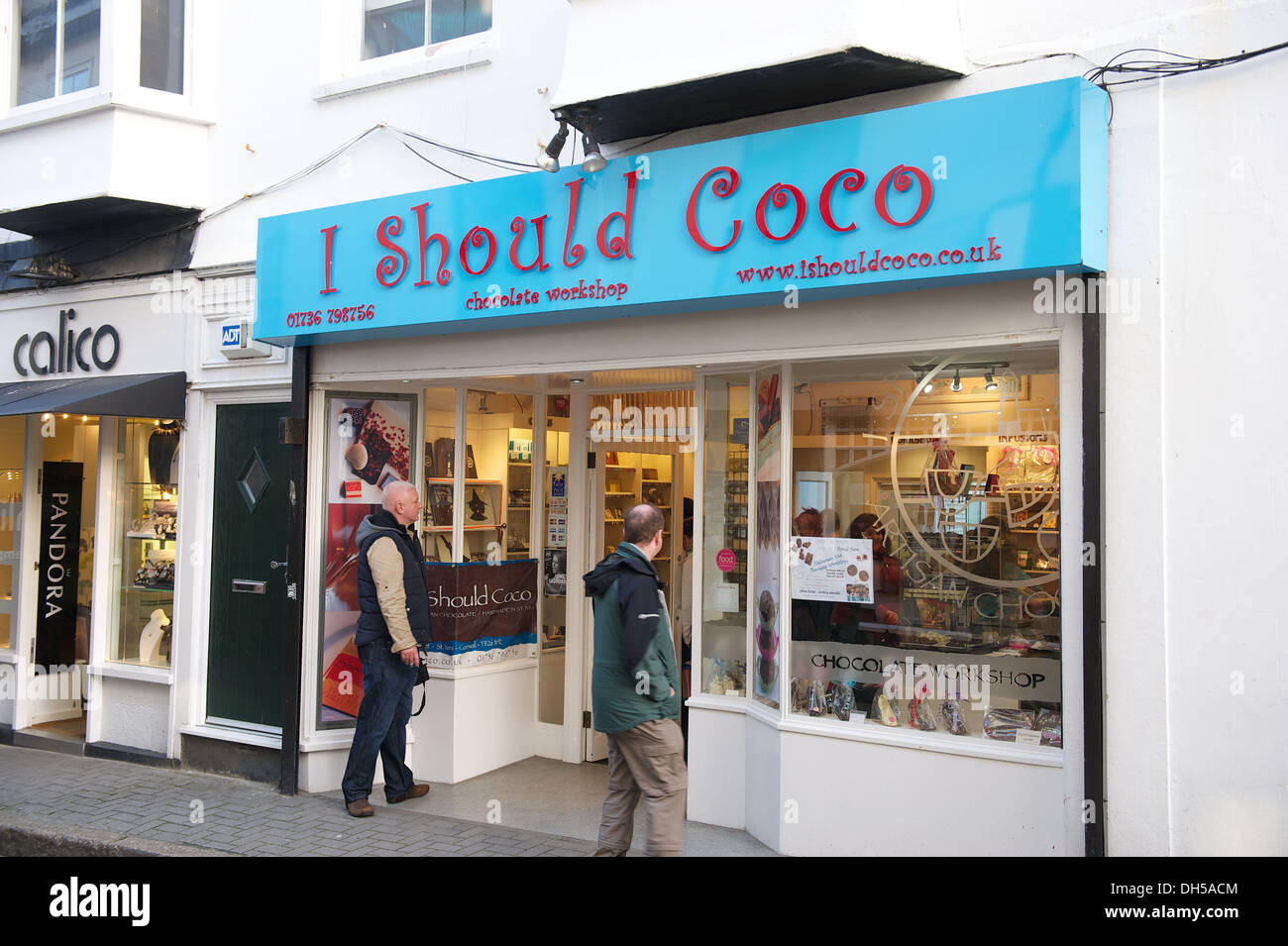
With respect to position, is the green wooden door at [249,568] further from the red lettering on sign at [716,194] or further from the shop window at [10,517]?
the red lettering on sign at [716,194]

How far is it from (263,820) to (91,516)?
4.42 meters

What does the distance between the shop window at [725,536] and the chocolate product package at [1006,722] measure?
5.06 ft

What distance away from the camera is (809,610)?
5836 mm

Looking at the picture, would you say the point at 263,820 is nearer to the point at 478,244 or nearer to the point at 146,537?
the point at 146,537

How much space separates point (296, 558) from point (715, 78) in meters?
4.19

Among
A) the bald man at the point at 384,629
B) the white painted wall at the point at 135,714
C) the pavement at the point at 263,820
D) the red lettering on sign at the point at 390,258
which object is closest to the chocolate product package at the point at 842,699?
the pavement at the point at 263,820

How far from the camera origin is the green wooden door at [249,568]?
7.48 meters

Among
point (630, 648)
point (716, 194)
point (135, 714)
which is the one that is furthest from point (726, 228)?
point (135, 714)

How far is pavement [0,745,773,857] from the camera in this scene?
5.83m

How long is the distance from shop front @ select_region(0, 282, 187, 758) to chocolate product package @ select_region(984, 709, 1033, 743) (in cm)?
579

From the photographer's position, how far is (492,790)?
702 centimetres
